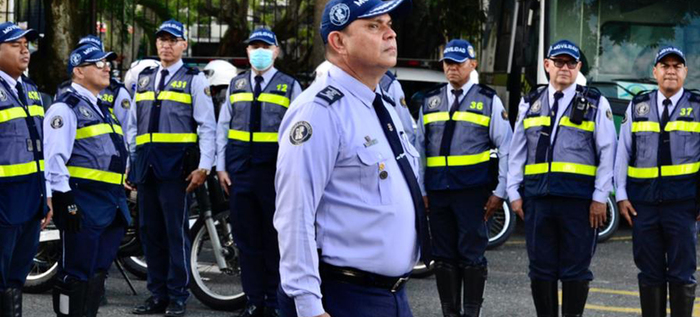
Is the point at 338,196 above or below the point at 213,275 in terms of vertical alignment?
above

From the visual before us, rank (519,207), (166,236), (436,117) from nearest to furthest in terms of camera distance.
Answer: (519,207) → (436,117) → (166,236)

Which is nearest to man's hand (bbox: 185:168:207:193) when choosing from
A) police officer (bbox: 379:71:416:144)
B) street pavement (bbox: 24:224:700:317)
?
street pavement (bbox: 24:224:700:317)

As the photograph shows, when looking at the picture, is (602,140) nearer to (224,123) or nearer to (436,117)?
(436,117)

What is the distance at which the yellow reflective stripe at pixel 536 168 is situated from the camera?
7492mm

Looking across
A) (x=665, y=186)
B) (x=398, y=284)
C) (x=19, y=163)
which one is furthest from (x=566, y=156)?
(x=398, y=284)

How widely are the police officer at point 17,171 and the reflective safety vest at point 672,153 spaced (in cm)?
352

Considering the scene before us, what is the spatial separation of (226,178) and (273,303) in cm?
93

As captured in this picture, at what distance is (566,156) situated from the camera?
7457mm

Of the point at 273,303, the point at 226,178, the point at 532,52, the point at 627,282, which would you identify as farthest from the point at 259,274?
the point at 532,52

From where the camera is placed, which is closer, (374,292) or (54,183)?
(374,292)

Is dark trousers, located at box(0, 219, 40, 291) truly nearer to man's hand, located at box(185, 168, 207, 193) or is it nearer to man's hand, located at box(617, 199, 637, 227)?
man's hand, located at box(185, 168, 207, 193)

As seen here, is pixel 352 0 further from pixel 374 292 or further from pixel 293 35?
pixel 293 35

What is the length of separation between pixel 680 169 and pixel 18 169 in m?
3.85

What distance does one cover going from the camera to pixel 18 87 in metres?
6.86
